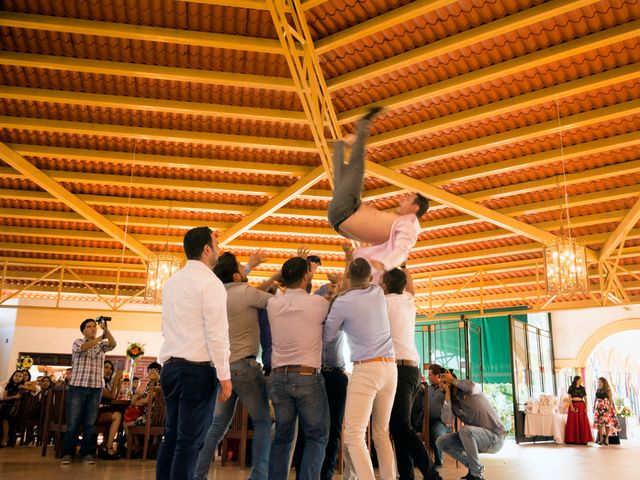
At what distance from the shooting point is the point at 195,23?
783 centimetres

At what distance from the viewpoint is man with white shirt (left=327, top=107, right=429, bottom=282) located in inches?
135

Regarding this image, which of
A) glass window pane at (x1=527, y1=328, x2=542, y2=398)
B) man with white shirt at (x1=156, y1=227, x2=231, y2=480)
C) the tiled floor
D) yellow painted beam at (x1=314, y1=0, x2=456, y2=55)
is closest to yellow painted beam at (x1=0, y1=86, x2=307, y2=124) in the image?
yellow painted beam at (x1=314, y1=0, x2=456, y2=55)

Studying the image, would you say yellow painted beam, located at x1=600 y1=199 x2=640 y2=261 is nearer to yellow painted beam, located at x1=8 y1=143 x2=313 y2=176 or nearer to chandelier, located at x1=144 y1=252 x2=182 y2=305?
yellow painted beam, located at x1=8 y1=143 x2=313 y2=176

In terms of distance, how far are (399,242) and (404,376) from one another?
1254mm

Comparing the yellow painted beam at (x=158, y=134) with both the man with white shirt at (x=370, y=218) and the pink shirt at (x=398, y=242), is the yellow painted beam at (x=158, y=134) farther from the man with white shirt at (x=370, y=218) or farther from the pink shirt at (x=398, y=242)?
the pink shirt at (x=398, y=242)

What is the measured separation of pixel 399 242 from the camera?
3400mm

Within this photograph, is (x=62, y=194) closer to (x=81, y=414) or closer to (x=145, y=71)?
(x=145, y=71)

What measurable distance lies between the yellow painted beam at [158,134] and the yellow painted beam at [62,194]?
2.60 ft

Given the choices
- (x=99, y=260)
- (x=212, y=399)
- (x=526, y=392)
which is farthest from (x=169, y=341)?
(x=526, y=392)

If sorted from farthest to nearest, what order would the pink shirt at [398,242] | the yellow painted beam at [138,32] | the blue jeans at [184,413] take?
the yellow painted beam at [138,32] → the pink shirt at [398,242] → the blue jeans at [184,413]

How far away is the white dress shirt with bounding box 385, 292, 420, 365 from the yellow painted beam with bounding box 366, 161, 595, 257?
578 cm

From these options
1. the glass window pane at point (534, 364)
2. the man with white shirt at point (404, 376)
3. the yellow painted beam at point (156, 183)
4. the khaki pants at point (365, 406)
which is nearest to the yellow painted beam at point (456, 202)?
the yellow painted beam at point (156, 183)

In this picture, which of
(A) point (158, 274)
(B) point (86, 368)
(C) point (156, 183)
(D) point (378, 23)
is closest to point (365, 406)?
(B) point (86, 368)

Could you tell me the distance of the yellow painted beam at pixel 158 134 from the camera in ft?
30.4
